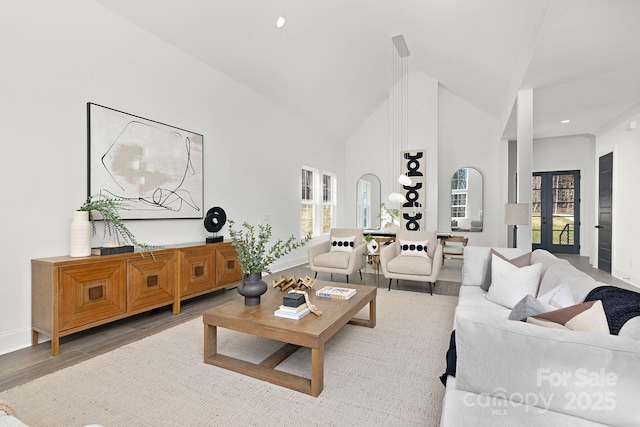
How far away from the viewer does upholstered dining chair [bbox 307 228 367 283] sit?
184 inches

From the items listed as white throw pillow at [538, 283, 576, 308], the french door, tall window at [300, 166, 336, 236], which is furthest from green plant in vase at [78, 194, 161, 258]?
the french door

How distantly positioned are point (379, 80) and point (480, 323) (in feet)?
21.8

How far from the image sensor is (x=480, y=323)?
1211 millimetres

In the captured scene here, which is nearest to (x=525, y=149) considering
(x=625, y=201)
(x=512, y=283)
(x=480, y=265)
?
(x=480, y=265)

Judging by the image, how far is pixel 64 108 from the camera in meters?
2.94

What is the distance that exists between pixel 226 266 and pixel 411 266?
242cm

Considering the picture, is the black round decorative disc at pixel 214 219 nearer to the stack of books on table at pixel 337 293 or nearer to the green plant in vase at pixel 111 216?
the green plant in vase at pixel 111 216

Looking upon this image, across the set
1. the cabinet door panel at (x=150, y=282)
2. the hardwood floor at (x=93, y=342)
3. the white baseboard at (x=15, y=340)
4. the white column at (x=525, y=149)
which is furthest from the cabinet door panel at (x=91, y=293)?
the white column at (x=525, y=149)

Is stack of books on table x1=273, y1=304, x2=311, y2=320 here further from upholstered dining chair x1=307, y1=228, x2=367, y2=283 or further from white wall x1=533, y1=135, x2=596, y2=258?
white wall x1=533, y1=135, x2=596, y2=258

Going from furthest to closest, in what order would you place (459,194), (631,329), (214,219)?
1. (459,194)
2. (214,219)
3. (631,329)

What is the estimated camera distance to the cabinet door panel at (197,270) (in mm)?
3611

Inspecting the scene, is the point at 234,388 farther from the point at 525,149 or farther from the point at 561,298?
the point at 525,149

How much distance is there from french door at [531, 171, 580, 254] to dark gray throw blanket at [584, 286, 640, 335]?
6.93m

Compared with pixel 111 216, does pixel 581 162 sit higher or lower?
higher
